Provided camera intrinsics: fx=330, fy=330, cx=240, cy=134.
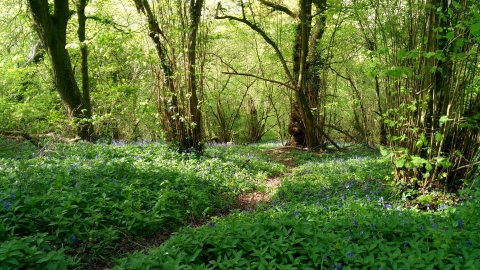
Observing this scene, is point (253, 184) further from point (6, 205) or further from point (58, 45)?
point (58, 45)

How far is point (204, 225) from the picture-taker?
390cm

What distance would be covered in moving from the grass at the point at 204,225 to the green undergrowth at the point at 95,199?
0.06 ft

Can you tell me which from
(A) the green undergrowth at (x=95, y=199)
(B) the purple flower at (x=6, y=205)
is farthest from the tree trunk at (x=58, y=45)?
(B) the purple flower at (x=6, y=205)

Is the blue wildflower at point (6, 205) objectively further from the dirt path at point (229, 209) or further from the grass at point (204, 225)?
the dirt path at point (229, 209)

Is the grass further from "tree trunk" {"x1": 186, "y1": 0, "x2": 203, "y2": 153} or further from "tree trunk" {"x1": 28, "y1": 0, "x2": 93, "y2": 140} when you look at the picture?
"tree trunk" {"x1": 28, "y1": 0, "x2": 93, "y2": 140}

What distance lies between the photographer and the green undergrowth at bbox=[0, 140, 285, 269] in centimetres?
331

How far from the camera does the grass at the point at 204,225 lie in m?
2.97

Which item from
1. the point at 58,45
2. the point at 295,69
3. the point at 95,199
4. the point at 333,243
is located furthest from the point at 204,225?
the point at 295,69

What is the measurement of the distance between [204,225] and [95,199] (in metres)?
1.60

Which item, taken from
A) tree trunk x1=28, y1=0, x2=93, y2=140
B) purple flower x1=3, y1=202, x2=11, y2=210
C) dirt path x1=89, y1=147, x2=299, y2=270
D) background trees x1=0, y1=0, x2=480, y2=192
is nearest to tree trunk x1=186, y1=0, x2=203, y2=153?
background trees x1=0, y1=0, x2=480, y2=192

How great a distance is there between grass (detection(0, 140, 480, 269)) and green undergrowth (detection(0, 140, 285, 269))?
17 mm

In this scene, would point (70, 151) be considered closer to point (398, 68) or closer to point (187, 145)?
point (187, 145)

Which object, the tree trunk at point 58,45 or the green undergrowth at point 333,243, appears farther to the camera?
the tree trunk at point 58,45

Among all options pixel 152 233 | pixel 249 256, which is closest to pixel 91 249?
pixel 152 233
